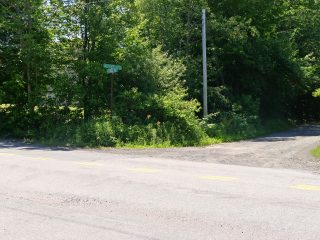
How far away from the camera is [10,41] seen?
1969 centimetres

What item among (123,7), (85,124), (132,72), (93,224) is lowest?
(93,224)

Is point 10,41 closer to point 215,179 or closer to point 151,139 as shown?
point 151,139

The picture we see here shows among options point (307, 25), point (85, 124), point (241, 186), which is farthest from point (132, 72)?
point (307, 25)

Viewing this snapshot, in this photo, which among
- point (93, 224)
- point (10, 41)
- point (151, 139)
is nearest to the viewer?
point (93, 224)

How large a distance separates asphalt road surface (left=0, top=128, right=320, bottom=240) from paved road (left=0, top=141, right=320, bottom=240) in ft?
0.04

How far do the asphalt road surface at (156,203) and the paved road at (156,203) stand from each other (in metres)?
0.01

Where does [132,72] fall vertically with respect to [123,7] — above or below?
below

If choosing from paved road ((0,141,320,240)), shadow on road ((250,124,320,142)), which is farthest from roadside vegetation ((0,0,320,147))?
paved road ((0,141,320,240))

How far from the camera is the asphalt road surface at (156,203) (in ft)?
14.6

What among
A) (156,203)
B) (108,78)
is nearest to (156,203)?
(156,203)

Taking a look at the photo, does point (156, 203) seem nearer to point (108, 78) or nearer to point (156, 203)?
point (156, 203)

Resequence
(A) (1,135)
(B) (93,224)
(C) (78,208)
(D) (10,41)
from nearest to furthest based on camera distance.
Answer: (B) (93,224) → (C) (78,208) → (A) (1,135) → (D) (10,41)

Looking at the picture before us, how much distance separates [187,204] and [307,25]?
99.8 ft

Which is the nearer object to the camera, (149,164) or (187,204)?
(187,204)
